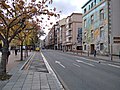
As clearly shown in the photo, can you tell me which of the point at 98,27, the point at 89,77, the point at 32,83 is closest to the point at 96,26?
the point at 98,27

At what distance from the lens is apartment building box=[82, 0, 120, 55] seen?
42.2 m

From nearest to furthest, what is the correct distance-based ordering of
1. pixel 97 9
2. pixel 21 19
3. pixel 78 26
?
pixel 21 19 → pixel 97 9 → pixel 78 26

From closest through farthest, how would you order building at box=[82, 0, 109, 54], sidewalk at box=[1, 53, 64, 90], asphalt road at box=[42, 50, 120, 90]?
sidewalk at box=[1, 53, 64, 90] → asphalt road at box=[42, 50, 120, 90] → building at box=[82, 0, 109, 54]

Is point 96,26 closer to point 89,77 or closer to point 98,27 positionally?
point 98,27

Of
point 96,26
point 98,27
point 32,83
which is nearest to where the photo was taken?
point 32,83

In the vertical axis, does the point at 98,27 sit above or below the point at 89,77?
above

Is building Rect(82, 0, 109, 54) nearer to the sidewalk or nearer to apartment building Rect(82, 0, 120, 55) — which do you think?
apartment building Rect(82, 0, 120, 55)

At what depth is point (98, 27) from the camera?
48781 mm

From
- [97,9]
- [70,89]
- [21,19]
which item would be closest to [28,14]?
[21,19]

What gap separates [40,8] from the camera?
Result: 13531 mm

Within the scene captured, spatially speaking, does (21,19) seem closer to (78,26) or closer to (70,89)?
(70,89)

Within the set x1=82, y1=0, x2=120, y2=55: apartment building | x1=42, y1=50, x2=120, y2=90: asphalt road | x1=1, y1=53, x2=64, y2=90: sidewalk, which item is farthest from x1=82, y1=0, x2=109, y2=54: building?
x1=1, y1=53, x2=64, y2=90: sidewalk

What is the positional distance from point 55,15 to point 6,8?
3233 mm

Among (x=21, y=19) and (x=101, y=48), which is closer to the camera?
(x=21, y=19)
